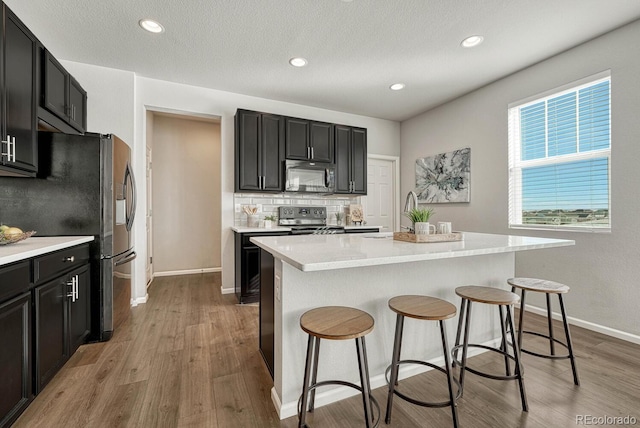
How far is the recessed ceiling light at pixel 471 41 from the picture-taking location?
2.66 metres

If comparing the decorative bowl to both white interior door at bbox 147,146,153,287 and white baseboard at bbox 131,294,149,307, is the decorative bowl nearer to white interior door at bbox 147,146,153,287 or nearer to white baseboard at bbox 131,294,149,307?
white baseboard at bbox 131,294,149,307

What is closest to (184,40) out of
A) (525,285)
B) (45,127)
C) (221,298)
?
(45,127)

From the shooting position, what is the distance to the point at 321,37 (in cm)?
267

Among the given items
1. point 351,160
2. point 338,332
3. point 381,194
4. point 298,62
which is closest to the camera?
point 338,332

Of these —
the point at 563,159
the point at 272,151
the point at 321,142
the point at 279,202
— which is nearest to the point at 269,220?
the point at 279,202

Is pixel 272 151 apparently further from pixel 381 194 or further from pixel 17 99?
pixel 17 99

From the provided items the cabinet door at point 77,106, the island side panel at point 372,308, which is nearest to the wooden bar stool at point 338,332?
the island side panel at point 372,308

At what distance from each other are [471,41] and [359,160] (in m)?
2.12

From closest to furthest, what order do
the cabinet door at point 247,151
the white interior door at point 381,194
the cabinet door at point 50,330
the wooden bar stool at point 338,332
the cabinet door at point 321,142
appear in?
the wooden bar stool at point 338,332
the cabinet door at point 50,330
the cabinet door at point 247,151
the cabinet door at point 321,142
the white interior door at point 381,194

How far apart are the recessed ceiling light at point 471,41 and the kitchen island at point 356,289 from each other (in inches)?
76.9

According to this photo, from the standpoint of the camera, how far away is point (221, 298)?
3646 mm

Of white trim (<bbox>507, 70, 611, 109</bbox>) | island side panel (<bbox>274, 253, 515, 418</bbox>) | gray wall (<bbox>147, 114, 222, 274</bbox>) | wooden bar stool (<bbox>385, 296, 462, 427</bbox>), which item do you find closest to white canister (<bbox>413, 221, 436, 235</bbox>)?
island side panel (<bbox>274, 253, 515, 418</bbox>)

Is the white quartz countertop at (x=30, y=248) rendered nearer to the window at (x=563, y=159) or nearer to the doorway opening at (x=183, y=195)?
the doorway opening at (x=183, y=195)

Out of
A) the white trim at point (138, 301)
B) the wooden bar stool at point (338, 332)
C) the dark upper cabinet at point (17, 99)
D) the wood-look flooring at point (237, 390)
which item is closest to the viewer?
the wooden bar stool at point (338, 332)
